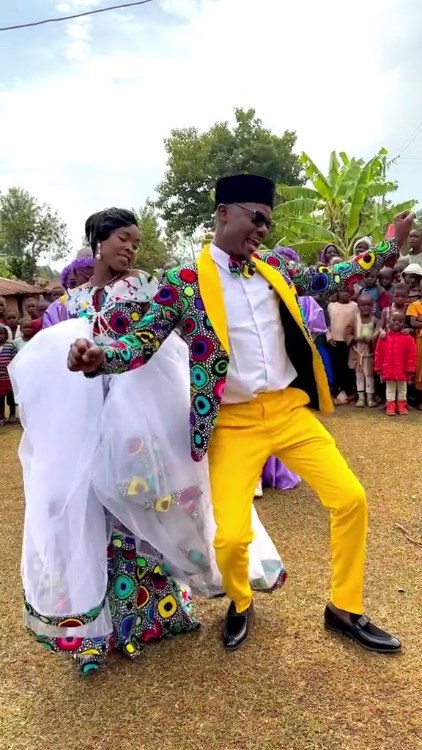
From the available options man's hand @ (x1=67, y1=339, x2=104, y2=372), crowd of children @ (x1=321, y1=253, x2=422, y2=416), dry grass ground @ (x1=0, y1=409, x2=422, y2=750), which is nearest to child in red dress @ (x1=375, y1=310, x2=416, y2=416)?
crowd of children @ (x1=321, y1=253, x2=422, y2=416)

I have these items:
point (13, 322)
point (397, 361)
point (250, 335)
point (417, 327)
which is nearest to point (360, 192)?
point (417, 327)

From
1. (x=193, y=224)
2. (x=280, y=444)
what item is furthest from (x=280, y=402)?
(x=193, y=224)

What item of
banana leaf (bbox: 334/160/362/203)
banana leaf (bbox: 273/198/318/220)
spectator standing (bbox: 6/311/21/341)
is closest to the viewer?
spectator standing (bbox: 6/311/21/341)

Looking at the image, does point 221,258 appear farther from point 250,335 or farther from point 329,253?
point 329,253

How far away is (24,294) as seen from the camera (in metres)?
23.0

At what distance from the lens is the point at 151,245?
1321 inches

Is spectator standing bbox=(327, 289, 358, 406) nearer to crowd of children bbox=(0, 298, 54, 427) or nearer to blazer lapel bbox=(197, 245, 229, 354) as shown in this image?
crowd of children bbox=(0, 298, 54, 427)

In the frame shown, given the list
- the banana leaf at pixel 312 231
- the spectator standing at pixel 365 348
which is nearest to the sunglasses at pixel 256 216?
the spectator standing at pixel 365 348

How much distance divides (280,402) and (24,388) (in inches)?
43.6

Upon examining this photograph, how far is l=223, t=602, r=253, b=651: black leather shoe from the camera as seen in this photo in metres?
2.72

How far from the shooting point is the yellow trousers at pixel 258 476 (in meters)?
2.54

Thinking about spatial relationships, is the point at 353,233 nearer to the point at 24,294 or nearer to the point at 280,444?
the point at 24,294

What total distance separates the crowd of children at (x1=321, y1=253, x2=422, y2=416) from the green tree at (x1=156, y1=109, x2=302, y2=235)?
27.3 meters

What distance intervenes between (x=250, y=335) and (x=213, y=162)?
33.9 meters
